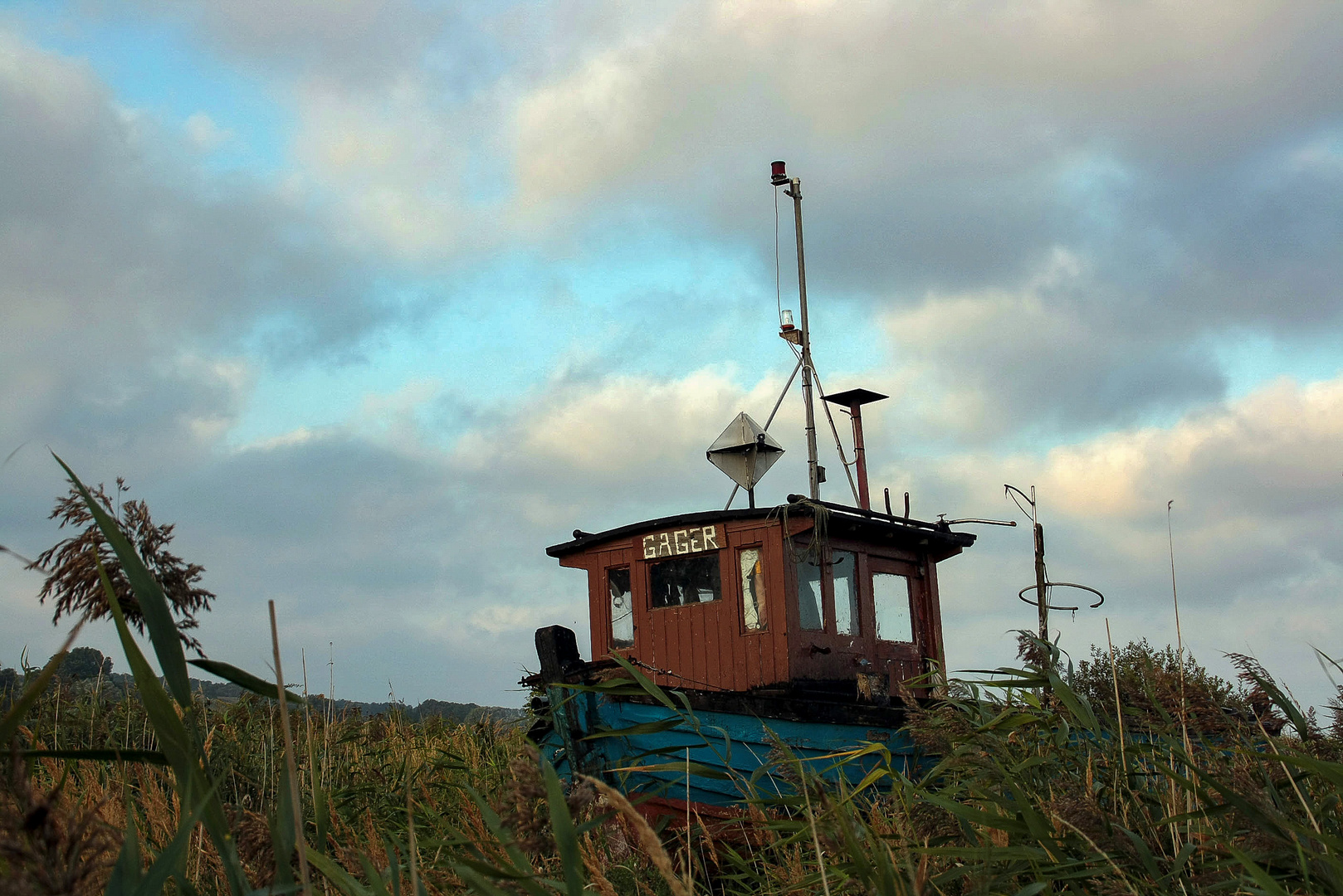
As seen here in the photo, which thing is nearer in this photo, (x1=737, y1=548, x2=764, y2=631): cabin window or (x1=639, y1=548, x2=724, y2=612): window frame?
(x1=737, y1=548, x2=764, y2=631): cabin window

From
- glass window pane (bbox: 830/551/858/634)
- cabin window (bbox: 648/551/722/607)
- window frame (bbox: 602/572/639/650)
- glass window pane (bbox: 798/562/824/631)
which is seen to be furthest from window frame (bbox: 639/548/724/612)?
glass window pane (bbox: 830/551/858/634)

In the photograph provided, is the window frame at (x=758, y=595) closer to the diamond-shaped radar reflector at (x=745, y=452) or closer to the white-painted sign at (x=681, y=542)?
the white-painted sign at (x=681, y=542)

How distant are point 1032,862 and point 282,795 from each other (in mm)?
1389

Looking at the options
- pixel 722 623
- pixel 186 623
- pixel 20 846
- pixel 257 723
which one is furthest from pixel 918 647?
pixel 20 846

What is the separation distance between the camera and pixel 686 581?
10.8 metres

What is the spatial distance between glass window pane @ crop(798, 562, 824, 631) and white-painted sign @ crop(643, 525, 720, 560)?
34.8 inches

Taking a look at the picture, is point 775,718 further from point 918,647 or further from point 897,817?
point 897,817

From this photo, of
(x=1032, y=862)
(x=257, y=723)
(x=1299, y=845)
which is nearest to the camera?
(x=1299, y=845)

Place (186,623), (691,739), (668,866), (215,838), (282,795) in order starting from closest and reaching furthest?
1. (668,866)
2. (215,838)
3. (282,795)
4. (186,623)
5. (691,739)

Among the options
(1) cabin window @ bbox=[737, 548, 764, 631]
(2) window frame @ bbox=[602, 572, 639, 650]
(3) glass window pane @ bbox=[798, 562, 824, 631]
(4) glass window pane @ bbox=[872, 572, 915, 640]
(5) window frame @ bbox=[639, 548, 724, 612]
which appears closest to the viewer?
(1) cabin window @ bbox=[737, 548, 764, 631]

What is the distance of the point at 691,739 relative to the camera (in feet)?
25.8

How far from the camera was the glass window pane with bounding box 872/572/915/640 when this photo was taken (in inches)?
439

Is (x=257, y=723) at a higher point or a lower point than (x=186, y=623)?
lower

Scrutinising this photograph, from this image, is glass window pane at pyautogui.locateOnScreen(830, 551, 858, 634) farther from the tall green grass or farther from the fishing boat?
the tall green grass
